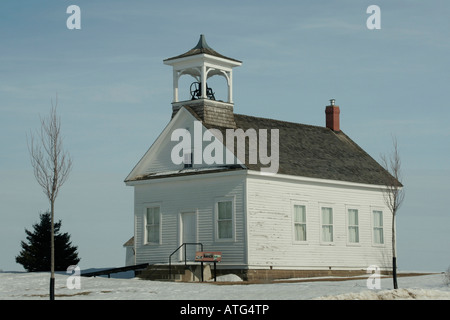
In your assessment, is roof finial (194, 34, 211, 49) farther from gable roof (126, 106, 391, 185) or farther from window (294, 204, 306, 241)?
window (294, 204, 306, 241)

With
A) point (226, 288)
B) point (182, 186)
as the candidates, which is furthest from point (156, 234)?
point (226, 288)

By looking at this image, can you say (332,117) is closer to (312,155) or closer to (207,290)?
(312,155)

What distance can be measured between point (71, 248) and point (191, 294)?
84.0ft

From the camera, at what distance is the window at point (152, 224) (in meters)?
38.8

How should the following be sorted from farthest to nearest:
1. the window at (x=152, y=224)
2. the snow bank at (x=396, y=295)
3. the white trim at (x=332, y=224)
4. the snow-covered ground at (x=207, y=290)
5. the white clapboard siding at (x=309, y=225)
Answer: the white trim at (x=332, y=224), the window at (x=152, y=224), the white clapboard siding at (x=309, y=225), the snow-covered ground at (x=207, y=290), the snow bank at (x=396, y=295)

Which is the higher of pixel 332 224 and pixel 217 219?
pixel 217 219

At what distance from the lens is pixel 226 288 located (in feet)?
97.7

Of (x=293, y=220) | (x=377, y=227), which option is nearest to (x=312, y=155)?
(x=293, y=220)

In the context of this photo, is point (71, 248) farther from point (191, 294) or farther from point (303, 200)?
point (191, 294)

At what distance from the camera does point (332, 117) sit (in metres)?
47.6

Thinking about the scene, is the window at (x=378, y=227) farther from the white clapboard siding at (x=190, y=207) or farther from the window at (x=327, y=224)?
the white clapboard siding at (x=190, y=207)

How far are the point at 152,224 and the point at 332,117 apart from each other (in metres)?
Answer: 13.6

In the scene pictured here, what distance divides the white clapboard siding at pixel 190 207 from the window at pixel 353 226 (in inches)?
285

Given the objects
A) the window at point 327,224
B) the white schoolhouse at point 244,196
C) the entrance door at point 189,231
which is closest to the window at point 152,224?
the white schoolhouse at point 244,196
